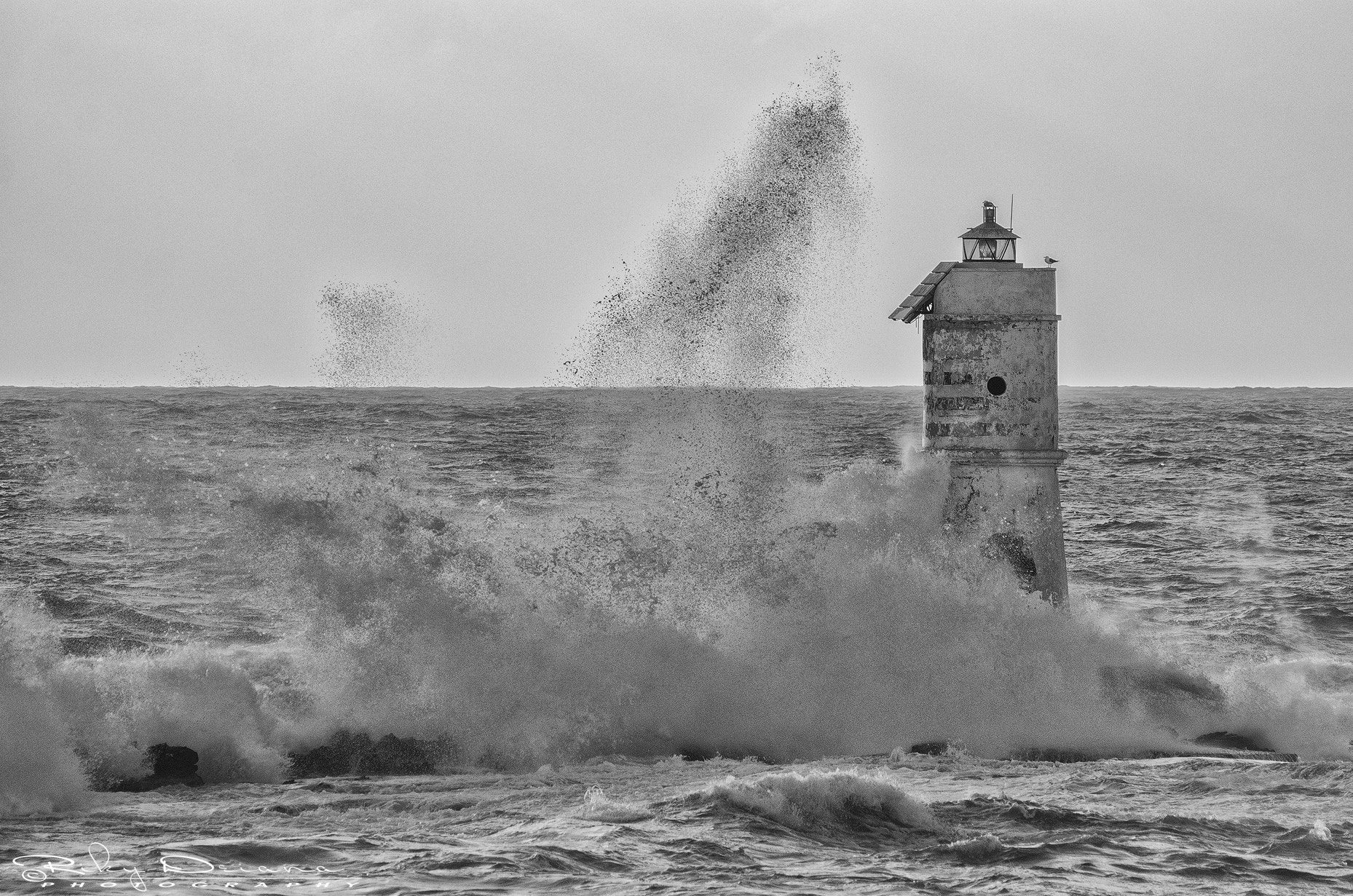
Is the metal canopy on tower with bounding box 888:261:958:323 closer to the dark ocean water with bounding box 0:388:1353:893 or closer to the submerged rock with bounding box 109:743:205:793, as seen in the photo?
the dark ocean water with bounding box 0:388:1353:893

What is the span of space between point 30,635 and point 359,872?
4.47 meters

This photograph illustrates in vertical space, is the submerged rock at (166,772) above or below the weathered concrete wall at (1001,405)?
below

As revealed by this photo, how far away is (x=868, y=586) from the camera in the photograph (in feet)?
46.8

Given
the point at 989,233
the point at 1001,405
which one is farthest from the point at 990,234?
the point at 1001,405

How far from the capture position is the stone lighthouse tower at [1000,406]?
14.2m

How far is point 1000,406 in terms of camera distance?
14180 mm

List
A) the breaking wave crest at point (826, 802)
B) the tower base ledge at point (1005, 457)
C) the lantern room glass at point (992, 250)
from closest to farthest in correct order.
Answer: the breaking wave crest at point (826, 802) < the tower base ledge at point (1005, 457) < the lantern room glass at point (992, 250)

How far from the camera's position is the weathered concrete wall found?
1420 centimetres

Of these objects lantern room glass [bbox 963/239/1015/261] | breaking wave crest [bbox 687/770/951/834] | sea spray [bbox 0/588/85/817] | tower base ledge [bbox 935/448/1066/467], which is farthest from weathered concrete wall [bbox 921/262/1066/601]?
sea spray [bbox 0/588/85/817]

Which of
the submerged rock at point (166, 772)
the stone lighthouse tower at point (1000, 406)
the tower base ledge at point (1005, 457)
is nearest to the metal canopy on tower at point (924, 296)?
the stone lighthouse tower at point (1000, 406)

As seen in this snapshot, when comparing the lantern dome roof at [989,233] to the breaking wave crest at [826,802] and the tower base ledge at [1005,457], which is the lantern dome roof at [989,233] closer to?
the tower base ledge at [1005,457]

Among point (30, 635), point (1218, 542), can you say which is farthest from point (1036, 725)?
point (1218, 542)

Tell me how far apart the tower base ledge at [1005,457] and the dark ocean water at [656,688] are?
0.95 feet

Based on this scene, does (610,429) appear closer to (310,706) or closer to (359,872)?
(310,706)
